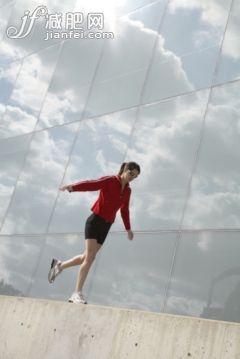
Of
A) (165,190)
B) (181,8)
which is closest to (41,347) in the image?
(165,190)

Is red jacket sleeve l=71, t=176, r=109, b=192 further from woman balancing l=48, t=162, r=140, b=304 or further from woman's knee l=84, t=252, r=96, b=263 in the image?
woman's knee l=84, t=252, r=96, b=263

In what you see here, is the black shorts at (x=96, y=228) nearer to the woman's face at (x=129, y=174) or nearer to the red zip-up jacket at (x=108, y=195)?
the red zip-up jacket at (x=108, y=195)

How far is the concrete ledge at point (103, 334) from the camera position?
13.5 feet

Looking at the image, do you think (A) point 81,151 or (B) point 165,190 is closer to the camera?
(B) point 165,190

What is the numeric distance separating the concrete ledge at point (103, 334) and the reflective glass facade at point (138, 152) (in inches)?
55.5

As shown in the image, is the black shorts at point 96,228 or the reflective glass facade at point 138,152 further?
the reflective glass facade at point 138,152

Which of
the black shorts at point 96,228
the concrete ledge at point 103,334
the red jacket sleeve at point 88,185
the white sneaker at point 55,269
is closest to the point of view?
the concrete ledge at point 103,334

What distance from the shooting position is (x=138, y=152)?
8102 millimetres

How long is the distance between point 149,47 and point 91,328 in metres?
5.40

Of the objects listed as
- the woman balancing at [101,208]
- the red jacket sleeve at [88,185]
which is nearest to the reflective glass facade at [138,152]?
the woman balancing at [101,208]

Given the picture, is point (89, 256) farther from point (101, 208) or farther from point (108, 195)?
point (108, 195)

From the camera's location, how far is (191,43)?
8414 mm

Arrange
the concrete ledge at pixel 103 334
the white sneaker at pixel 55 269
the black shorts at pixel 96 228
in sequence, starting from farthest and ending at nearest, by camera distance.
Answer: the white sneaker at pixel 55 269 → the black shorts at pixel 96 228 → the concrete ledge at pixel 103 334

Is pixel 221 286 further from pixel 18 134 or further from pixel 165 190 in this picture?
pixel 18 134
